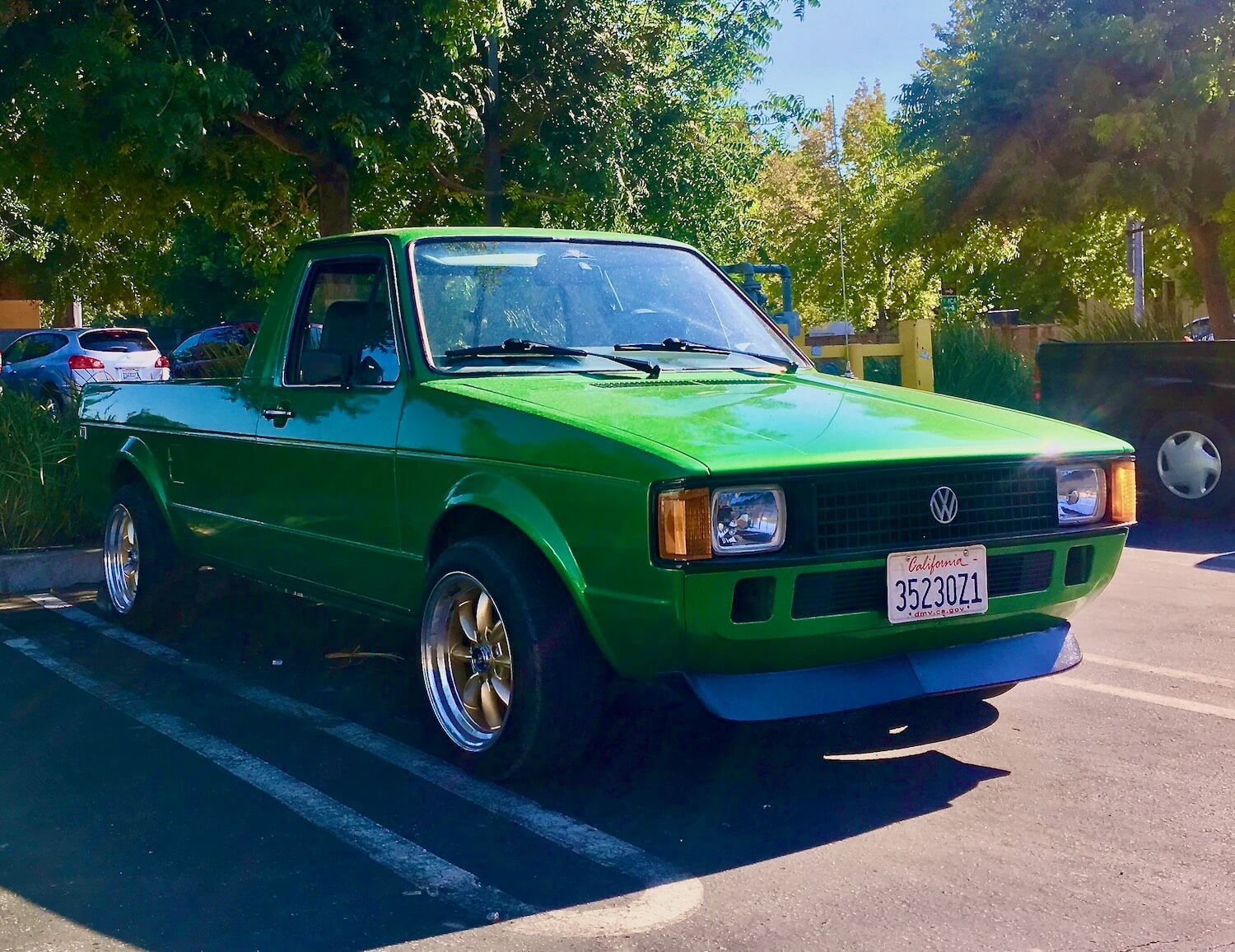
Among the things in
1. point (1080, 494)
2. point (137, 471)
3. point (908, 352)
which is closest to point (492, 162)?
point (908, 352)

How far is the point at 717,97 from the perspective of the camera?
15.9 metres

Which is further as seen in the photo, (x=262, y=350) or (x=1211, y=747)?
(x=262, y=350)

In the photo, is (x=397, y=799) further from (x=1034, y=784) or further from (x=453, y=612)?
(x=1034, y=784)

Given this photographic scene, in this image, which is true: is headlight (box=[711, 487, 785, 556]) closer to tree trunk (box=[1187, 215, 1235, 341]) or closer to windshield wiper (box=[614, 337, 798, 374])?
windshield wiper (box=[614, 337, 798, 374])

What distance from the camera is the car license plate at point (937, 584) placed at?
404cm

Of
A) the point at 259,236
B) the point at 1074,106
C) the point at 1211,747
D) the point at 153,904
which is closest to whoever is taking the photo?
the point at 153,904

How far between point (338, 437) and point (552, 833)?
1.84 metres

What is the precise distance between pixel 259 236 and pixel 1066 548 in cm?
1238

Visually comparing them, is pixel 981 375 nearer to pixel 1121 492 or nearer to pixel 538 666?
pixel 1121 492

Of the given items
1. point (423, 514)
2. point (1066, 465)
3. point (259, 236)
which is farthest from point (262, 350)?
point (259, 236)

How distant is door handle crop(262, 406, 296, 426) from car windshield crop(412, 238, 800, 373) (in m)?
0.84

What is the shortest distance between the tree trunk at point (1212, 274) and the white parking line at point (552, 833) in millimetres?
16713

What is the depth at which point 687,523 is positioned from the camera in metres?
3.81

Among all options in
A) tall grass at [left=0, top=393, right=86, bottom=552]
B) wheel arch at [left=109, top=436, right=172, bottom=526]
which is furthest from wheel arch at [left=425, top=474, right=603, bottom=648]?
tall grass at [left=0, top=393, right=86, bottom=552]
